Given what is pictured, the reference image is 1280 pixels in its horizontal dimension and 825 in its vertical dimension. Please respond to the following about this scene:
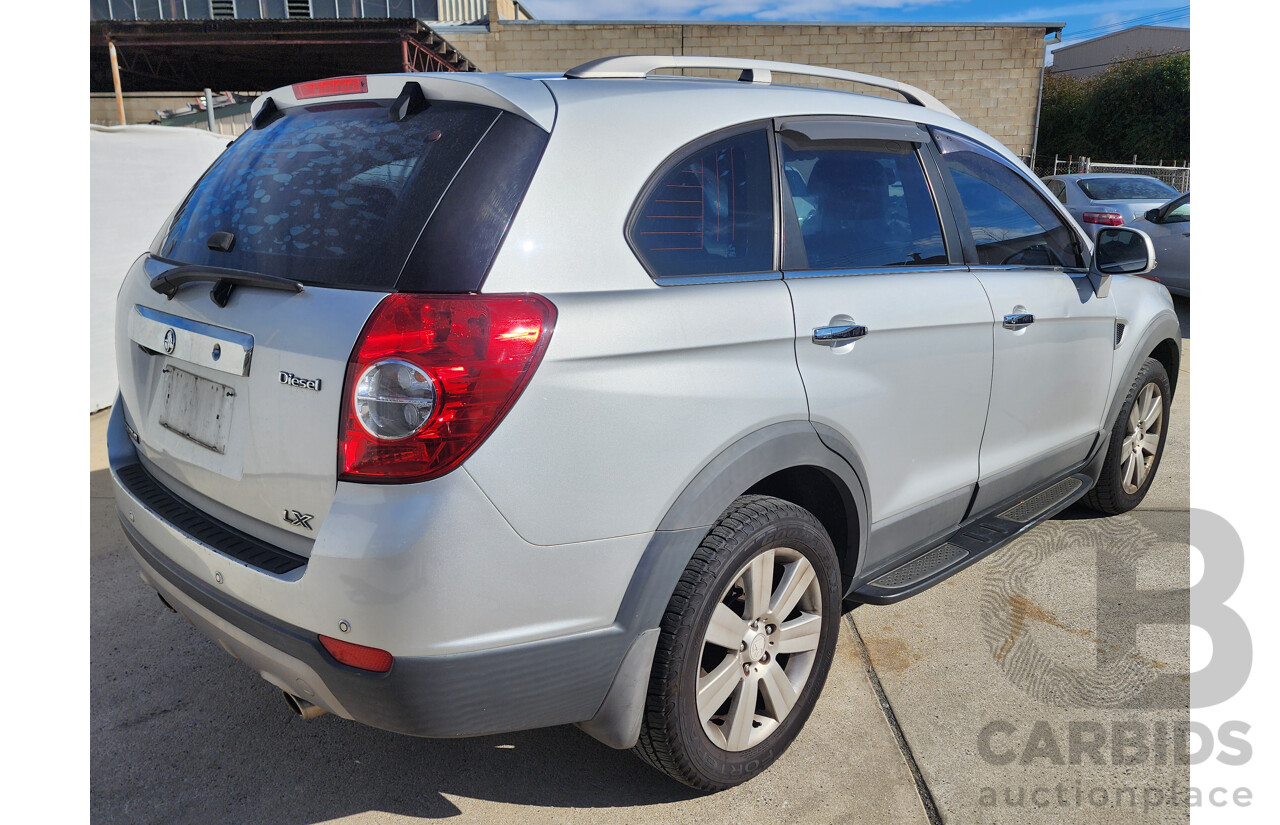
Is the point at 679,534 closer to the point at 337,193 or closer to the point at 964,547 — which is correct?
the point at 337,193

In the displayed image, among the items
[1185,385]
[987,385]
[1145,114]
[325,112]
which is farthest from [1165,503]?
[1145,114]

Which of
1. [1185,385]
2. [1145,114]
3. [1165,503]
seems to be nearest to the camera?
[1165,503]

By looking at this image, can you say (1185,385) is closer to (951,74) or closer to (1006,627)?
(1006,627)

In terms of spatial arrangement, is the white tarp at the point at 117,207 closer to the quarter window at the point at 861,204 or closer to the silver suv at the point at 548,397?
the silver suv at the point at 548,397

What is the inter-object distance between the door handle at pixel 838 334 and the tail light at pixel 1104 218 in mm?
11348

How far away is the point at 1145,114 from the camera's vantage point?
33.2m

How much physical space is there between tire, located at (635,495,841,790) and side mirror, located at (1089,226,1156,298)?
195 centimetres

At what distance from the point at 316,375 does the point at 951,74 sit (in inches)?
1035

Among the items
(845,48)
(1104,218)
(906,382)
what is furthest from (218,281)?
(845,48)

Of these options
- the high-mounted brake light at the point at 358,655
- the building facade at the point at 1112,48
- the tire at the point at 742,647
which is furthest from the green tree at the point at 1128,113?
the high-mounted brake light at the point at 358,655

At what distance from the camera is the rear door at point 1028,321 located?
9.73ft

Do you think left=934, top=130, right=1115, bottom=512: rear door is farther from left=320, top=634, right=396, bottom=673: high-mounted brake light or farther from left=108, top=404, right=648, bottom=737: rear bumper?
left=320, top=634, right=396, bottom=673: high-mounted brake light

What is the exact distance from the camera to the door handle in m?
2.25

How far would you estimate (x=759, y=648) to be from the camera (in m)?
2.27
